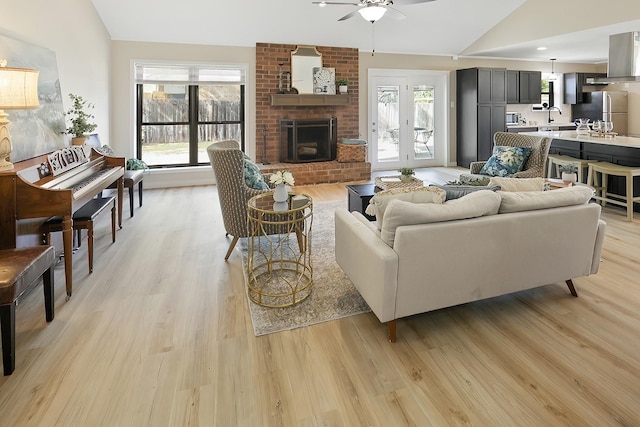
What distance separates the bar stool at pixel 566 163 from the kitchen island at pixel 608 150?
5.1 inches

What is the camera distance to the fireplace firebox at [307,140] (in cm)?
715

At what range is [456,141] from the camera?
8.80 metres

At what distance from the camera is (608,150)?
5082 mm

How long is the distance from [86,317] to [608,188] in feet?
19.9

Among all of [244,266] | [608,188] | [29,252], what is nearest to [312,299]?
[244,266]

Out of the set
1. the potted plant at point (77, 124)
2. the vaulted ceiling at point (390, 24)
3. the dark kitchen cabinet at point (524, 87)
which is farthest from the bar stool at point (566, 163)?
the potted plant at point (77, 124)

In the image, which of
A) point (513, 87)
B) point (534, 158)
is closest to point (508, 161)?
point (534, 158)

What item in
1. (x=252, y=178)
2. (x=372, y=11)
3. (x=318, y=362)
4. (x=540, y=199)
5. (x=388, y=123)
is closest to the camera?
(x=318, y=362)

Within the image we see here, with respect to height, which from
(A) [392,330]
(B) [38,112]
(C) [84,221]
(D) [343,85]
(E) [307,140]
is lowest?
(A) [392,330]

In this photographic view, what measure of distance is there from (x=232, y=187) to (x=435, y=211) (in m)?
1.82

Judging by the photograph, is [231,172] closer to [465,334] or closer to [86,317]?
[86,317]

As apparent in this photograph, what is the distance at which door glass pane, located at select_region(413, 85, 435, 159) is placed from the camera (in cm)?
847

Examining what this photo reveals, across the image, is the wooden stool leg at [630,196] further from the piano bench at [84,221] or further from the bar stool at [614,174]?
the piano bench at [84,221]

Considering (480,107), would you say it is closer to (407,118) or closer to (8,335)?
(407,118)
